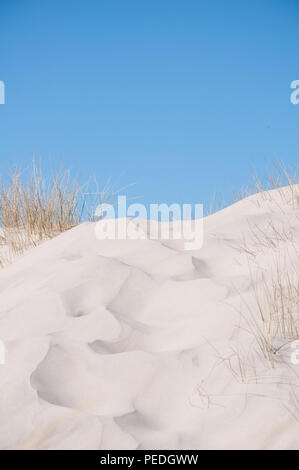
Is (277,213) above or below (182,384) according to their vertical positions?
above

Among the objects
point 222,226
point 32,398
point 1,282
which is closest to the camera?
point 32,398

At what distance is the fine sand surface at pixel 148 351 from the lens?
1.37 meters

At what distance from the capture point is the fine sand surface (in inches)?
54.0

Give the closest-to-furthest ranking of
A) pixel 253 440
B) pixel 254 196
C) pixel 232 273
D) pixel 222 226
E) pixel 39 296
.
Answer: pixel 253 440, pixel 39 296, pixel 232 273, pixel 222 226, pixel 254 196

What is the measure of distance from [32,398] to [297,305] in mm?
1018

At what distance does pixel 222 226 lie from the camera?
314 centimetres

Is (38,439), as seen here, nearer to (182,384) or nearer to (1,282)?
(182,384)

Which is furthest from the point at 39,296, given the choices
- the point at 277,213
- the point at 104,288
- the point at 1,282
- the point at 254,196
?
the point at 254,196

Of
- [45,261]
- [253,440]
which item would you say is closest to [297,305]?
[253,440]

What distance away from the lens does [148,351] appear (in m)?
1.76

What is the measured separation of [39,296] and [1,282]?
2.10 ft

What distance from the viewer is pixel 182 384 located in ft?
5.12

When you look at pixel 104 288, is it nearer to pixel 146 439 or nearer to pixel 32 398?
pixel 32 398

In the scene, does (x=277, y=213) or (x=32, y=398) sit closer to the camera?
(x=32, y=398)
